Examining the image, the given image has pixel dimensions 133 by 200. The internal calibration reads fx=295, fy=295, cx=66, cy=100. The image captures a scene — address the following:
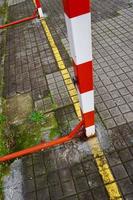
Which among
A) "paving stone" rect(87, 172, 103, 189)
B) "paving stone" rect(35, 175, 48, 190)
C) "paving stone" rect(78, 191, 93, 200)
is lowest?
"paving stone" rect(35, 175, 48, 190)

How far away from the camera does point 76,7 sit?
2979 millimetres

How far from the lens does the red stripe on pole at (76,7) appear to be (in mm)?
2938

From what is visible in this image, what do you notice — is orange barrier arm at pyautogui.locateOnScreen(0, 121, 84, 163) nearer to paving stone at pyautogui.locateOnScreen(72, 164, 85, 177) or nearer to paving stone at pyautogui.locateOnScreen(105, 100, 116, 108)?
paving stone at pyautogui.locateOnScreen(72, 164, 85, 177)

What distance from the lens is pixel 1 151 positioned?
4699mm

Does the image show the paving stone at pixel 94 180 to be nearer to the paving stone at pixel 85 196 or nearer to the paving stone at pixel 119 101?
the paving stone at pixel 85 196

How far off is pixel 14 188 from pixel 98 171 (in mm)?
1200

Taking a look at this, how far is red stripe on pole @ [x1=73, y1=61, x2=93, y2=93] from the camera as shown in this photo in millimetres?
3486

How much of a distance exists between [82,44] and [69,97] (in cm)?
239

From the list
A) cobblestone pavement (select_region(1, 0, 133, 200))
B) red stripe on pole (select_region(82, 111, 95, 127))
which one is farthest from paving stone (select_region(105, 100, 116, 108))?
red stripe on pole (select_region(82, 111, 95, 127))

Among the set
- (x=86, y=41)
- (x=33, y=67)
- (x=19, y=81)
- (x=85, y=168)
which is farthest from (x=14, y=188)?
(x=33, y=67)

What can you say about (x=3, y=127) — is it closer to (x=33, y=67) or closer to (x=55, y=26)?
(x=33, y=67)

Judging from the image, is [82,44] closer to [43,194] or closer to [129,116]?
[129,116]

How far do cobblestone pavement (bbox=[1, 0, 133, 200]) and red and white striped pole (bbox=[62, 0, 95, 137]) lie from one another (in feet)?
2.43

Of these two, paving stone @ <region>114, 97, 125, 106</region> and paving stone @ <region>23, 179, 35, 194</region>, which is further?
paving stone @ <region>114, 97, 125, 106</region>
